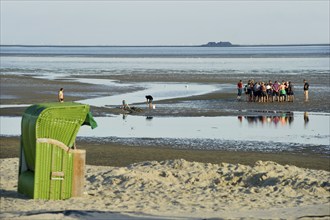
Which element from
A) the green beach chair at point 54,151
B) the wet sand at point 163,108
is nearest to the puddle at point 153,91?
the wet sand at point 163,108

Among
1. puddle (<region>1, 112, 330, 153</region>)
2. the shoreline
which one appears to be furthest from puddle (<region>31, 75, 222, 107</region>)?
the shoreline

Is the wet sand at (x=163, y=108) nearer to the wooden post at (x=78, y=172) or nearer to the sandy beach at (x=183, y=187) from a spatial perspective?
the sandy beach at (x=183, y=187)

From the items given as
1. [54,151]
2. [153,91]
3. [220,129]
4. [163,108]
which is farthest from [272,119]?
[153,91]

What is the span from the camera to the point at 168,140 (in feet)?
90.1

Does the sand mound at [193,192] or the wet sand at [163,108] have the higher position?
the wet sand at [163,108]

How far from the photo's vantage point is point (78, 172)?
52.9ft

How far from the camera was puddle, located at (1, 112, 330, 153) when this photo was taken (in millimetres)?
27094

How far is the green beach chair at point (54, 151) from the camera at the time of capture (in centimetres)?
1579

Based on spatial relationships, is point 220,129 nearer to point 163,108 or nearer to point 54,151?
point 163,108

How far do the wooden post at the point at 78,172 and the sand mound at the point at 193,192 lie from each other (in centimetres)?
21

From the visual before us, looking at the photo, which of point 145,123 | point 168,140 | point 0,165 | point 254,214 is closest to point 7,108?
point 145,123

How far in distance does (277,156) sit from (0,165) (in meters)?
8.31

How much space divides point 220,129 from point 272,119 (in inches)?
180

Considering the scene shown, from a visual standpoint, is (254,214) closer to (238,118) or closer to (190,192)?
(190,192)
